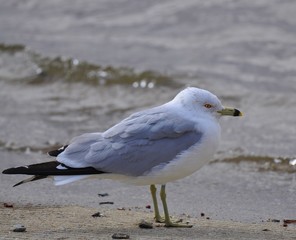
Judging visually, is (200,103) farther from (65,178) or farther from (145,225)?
(65,178)

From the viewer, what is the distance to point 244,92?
458 inches

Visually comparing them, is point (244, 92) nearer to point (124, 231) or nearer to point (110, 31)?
point (110, 31)

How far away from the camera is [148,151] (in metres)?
5.94

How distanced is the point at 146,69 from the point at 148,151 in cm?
719

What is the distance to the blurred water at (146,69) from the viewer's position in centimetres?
963

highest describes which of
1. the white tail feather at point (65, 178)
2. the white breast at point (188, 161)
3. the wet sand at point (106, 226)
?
the white breast at point (188, 161)

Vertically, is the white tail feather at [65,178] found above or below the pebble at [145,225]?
above

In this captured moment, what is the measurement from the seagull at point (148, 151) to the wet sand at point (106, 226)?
0.27m

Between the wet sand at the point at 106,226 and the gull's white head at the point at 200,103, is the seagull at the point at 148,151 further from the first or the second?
the wet sand at the point at 106,226

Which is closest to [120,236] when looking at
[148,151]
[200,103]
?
[148,151]

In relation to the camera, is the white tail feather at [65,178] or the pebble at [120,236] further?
the white tail feather at [65,178]

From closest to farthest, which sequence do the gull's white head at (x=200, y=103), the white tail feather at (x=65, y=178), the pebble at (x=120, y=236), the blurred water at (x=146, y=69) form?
the pebble at (x=120, y=236) < the white tail feather at (x=65, y=178) < the gull's white head at (x=200, y=103) < the blurred water at (x=146, y=69)

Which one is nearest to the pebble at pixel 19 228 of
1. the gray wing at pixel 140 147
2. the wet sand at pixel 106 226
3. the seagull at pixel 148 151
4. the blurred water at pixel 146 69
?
the wet sand at pixel 106 226

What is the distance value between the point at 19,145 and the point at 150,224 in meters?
4.01
